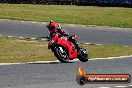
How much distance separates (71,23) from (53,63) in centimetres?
1942

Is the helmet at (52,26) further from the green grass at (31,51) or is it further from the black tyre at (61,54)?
the green grass at (31,51)

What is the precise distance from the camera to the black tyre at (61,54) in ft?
51.9

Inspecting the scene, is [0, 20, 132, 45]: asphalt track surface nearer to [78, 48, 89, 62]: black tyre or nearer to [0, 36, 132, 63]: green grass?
[0, 36, 132, 63]: green grass

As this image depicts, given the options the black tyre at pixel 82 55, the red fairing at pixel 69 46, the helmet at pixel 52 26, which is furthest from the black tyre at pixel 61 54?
the helmet at pixel 52 26

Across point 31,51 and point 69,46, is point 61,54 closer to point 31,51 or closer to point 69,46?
point 69,46

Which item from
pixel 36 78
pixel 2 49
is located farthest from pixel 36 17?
pixel 36 78

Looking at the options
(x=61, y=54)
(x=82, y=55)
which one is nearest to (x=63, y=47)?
(x=61, y=54)

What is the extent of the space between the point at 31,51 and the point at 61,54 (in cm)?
494

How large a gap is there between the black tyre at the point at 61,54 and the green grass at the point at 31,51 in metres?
1.87

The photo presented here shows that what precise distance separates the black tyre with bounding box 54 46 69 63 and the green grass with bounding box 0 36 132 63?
187 cm

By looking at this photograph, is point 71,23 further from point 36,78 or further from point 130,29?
point 36,78

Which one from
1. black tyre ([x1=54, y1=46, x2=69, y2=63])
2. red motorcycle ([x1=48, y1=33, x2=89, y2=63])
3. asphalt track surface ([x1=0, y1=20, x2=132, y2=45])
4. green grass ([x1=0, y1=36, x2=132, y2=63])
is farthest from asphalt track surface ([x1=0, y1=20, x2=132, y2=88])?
asphalt track surface ([x1=0, y1=20, x2=132, y2=45])

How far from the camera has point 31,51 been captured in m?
20.8

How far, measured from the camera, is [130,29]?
34594mm
